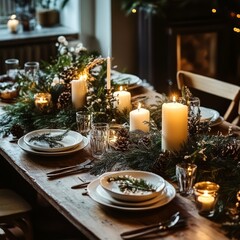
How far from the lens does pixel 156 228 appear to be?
173 centimetres

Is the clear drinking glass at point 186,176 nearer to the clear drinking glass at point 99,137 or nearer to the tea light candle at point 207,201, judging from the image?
the tea light candle at point 207,201

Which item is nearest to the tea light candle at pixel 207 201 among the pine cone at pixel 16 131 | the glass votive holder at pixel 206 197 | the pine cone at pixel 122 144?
the glass votive holder at pixel 206 197

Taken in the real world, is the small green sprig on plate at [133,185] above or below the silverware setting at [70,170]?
above

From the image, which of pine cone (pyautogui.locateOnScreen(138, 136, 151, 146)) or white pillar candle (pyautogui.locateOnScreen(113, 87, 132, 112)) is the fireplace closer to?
white pillar candle (pyautogui.locateOnScreen(113, 87, 132, 112))

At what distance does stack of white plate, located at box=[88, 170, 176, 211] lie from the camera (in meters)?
1.83

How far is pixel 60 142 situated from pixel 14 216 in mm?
401

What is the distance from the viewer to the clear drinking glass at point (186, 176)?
1913 millimetres

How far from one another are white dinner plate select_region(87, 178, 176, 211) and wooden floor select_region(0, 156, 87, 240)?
969mm

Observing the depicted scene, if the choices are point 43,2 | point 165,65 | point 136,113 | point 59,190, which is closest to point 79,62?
point 136,113

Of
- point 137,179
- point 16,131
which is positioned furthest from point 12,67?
point 137,179

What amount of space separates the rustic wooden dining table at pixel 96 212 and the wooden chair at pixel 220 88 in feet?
3.38

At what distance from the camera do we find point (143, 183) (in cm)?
189

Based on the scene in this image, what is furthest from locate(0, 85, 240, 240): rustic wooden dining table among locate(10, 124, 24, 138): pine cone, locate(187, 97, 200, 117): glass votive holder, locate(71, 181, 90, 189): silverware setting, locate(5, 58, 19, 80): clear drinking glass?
locate(5, 58, 19, 80): clear drinking glass

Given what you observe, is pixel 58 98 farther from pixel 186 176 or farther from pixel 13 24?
pixel 13 24
